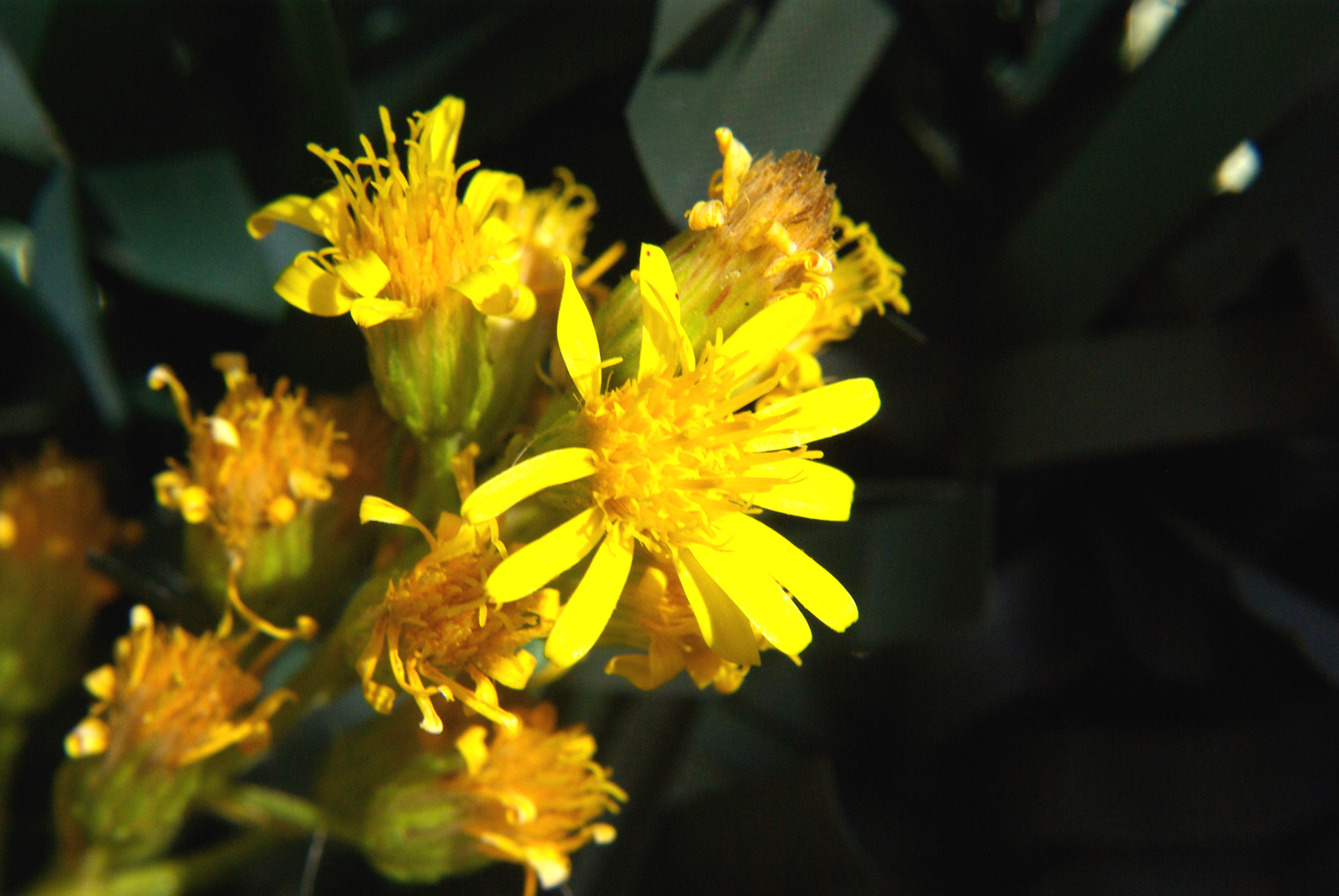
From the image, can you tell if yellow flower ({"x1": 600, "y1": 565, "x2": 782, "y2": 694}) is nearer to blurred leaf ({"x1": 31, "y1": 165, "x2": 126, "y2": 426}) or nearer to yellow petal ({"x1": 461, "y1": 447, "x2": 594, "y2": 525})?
yellow petal ({"x1": 461, "y1": 447, "x2": 594, "y2": 525})

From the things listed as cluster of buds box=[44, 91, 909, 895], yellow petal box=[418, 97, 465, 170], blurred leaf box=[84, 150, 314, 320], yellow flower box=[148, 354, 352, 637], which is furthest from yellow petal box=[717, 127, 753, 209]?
blurred leaf box=[84, 150, 314, 320]

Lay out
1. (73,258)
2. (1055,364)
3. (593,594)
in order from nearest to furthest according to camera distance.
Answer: (593,594) < (73,258) < (1055,364)

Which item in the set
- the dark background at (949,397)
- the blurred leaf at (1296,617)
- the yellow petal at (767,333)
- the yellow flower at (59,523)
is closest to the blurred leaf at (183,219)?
the dark background at (949,397)

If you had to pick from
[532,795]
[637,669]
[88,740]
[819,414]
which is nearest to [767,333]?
[819,414]

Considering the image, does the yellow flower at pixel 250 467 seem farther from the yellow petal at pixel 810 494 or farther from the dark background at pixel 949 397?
the yellow petal at pixel 810 494

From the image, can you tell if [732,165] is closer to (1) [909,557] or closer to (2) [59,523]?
(1) [909,557]

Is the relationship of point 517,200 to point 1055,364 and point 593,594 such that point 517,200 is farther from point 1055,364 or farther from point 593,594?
point 1055,364

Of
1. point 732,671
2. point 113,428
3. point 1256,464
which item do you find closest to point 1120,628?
point 1256,464
